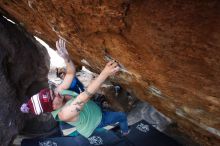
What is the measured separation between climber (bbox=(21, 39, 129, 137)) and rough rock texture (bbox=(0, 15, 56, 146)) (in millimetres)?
1418

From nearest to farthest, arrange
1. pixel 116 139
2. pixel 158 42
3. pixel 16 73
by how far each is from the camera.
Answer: pixel 158 42 → pixel 116 139 → pixel 16 73

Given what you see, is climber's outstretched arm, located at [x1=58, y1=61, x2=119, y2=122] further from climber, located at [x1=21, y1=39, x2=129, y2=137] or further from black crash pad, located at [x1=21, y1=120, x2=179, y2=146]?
black crash pad, located at [x1=21, y1=120, x2=179, y2=146]

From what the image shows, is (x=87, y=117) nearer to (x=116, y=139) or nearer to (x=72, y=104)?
(x=72, y=104)

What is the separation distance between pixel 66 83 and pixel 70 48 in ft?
2.11

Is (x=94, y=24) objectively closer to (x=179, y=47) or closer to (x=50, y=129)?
(x=179, y=47)

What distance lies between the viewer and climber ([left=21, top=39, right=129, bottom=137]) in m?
3.04

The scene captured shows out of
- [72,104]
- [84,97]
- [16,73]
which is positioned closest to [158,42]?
[84,97]

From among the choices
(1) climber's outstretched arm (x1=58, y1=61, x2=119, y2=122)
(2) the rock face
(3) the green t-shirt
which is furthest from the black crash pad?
(1) climber's outstretched arm (x1=58, y1=61, x2=119, y2=122)

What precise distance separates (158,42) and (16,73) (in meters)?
3.05

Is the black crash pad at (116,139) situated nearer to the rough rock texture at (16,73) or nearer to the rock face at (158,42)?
the rough rock texture at (16,73)

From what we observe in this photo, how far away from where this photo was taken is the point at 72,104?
122 inches

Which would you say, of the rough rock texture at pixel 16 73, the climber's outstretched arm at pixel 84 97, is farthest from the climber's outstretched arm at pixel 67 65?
the rough rock texture at pixel 16 73

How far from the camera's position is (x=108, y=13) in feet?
8.54

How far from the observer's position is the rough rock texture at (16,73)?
4.63 metres
